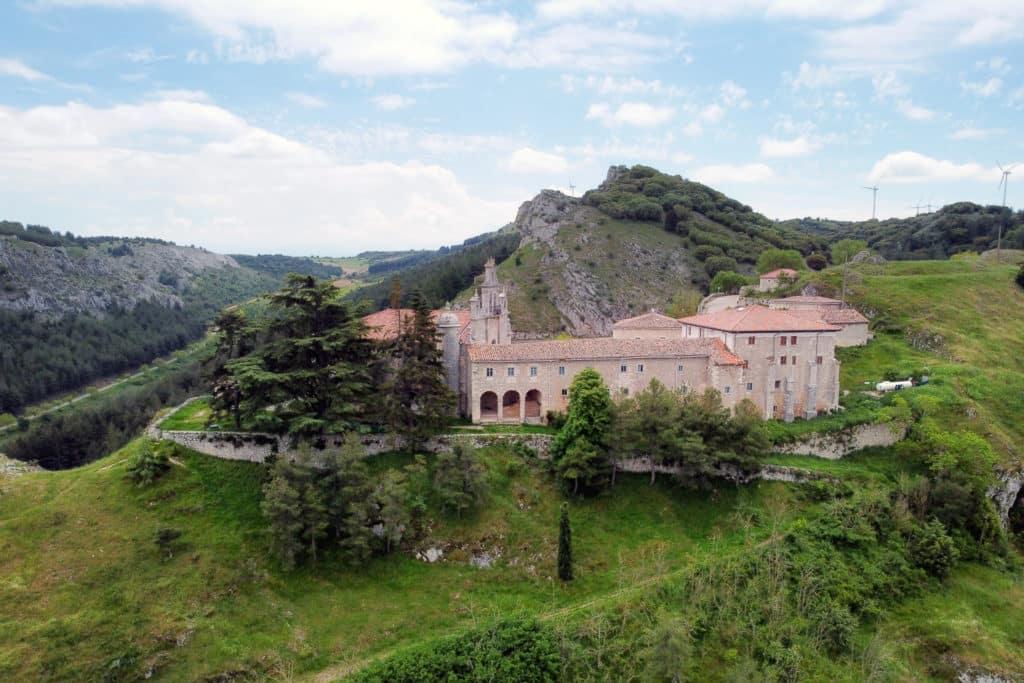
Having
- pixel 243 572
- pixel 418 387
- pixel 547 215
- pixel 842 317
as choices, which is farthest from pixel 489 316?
pixel 547 215

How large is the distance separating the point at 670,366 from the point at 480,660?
22609mm

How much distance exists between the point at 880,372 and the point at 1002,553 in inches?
676

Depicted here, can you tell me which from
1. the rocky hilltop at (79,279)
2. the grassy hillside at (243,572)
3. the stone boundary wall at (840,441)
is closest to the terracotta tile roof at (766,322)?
the stone boundary wall at (840,441)

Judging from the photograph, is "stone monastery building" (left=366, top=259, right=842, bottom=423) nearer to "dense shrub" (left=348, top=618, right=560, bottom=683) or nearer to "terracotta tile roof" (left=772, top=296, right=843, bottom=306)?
"terracotta tile roof" (left=772, top=296, right=843, bottom=306)

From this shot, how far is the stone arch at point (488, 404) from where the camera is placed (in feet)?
127

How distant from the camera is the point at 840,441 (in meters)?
36.6

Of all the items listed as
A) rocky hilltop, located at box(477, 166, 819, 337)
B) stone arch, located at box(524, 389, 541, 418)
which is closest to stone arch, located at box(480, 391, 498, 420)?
stone arch, located at box(524, 389, 541, 418)

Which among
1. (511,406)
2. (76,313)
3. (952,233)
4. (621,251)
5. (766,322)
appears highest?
(952,233)

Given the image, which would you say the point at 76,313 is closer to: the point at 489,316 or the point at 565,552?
the point at 489,316

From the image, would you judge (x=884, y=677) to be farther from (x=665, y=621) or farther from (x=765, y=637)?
(x=665, y=621)

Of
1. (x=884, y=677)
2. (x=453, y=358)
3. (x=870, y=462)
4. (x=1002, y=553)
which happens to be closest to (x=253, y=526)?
(x=453, y=358)

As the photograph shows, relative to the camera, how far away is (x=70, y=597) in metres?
24.1

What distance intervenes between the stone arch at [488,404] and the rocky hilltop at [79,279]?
321 feet

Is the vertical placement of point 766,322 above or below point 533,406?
above
